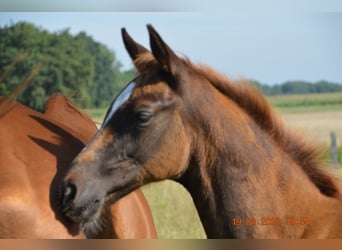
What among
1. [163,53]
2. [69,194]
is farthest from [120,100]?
[69,194]

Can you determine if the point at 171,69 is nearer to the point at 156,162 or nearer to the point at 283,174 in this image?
the point at 156,162

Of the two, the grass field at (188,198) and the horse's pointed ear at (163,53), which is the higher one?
the horse's pointed ear at (163,53)

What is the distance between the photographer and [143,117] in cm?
294

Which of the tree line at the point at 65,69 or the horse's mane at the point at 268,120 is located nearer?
the horse's mane at the point at 268,120

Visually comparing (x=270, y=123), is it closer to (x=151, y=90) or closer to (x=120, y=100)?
(x=151, y=90)

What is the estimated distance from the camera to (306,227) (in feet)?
10.1

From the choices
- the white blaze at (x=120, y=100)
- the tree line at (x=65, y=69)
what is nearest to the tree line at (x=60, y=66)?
the tree line at (x=65, y=69)

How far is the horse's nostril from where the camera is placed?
9.12ft

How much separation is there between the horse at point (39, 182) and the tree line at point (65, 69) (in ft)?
4.59

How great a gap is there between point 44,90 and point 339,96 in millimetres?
3751

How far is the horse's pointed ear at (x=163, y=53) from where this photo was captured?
114 inches

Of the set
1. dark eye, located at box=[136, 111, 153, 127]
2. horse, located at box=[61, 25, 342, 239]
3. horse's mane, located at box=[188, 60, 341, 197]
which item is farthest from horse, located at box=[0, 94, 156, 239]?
horse's mane, located at box=[188, 60, 341, 197]

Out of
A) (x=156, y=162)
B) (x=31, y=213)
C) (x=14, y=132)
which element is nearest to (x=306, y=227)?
(x=156, y=162)

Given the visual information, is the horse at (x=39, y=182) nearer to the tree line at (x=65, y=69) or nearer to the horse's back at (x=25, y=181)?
the horse's back at (x=25, y=181)
